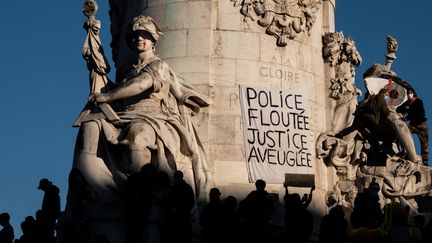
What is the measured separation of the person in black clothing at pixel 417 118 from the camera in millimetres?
24859

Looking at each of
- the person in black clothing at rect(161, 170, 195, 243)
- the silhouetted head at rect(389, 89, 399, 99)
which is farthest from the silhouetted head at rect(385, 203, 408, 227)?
the silhouetted head at rect(389, 89, 399, 99)

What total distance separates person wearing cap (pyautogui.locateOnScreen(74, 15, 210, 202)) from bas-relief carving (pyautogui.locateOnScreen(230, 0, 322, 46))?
7.60ft

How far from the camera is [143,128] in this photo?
20.0 m

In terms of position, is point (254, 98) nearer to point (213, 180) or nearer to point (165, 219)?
point (213, 180)

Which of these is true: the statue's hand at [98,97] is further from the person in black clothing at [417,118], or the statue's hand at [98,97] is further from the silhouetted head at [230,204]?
the person in black clothing at [417,118]

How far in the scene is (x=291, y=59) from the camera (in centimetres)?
2284

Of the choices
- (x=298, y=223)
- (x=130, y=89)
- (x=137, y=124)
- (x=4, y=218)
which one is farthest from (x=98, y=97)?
(x=298, y=223)

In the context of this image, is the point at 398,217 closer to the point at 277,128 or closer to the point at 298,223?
the point at 298,223

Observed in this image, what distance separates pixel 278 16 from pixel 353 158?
3870 millimetres

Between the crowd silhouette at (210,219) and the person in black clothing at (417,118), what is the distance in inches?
237

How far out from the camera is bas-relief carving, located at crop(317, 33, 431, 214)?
22.6 m

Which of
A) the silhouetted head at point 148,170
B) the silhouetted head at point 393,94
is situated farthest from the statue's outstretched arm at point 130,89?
the silhouetted head at point 393,94

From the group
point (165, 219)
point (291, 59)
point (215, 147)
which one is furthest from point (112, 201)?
point (291, 59)

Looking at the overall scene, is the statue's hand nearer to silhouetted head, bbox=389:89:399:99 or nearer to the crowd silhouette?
the crowd silhouette
